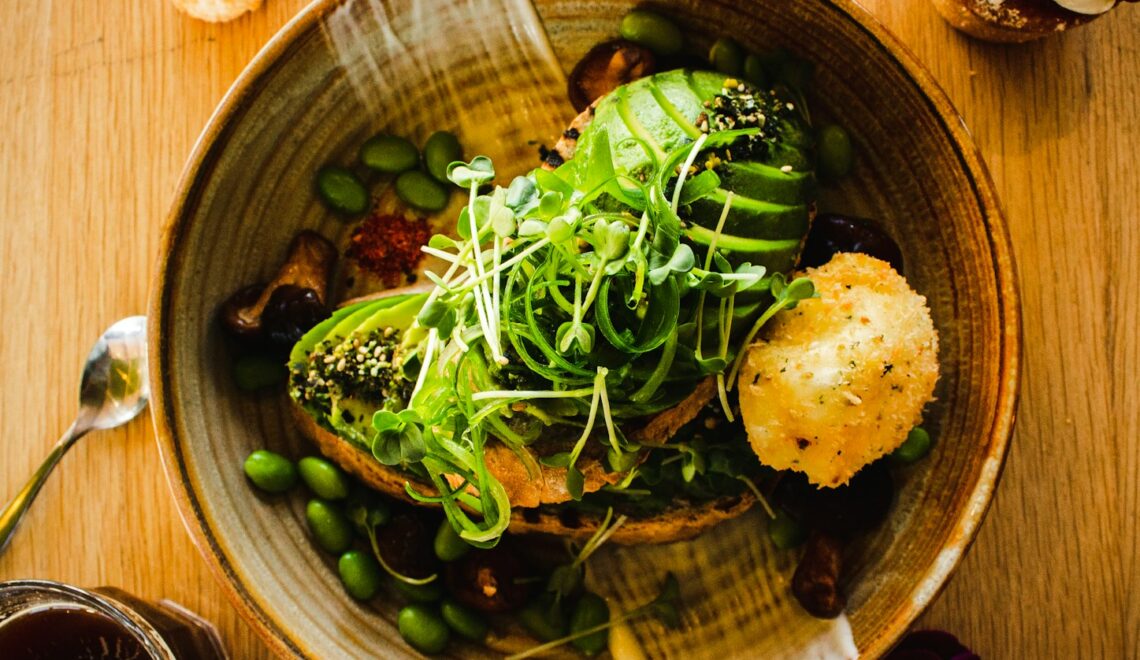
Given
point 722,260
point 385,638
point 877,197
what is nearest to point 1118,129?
point 877,197

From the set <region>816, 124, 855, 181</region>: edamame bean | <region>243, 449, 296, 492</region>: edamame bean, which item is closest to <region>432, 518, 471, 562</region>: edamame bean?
<region>243, 449, 296, 492</region>: edamame bean

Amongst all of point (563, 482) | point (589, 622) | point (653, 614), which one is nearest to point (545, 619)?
point (589, 622)

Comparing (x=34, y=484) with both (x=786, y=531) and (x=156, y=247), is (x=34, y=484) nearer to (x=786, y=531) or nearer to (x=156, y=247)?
(x=156, y=247)

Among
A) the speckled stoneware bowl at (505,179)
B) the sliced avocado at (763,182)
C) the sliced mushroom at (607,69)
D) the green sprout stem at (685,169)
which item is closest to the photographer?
the green sprout stem at (685,169)

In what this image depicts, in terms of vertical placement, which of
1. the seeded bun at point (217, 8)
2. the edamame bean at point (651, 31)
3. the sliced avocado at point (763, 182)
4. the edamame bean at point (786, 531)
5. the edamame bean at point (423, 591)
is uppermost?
the seeded bun at point (217, 8)

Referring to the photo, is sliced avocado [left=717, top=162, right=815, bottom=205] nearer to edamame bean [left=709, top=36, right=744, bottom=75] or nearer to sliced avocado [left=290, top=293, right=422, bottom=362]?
edamame bean [left=709, top=36, right=744, bottom=75]

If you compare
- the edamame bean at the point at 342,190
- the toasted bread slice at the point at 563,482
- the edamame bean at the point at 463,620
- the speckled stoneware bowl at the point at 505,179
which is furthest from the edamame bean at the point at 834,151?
the edamame bean at the point at 463,620

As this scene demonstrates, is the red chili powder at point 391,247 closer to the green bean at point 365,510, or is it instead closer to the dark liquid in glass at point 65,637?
the green bean at point 365,510

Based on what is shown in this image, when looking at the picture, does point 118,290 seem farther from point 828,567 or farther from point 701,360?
point 828,567
